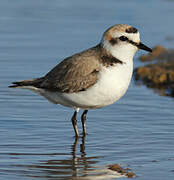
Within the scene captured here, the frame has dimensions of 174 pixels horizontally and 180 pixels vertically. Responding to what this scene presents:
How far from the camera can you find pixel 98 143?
8.52 m

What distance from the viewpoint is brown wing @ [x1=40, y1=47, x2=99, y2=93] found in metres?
8.29

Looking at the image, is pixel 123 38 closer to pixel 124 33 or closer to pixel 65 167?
pixel 124 33

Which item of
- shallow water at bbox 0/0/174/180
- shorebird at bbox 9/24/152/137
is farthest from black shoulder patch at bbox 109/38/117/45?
shallow water at bbox 0/0/174/180

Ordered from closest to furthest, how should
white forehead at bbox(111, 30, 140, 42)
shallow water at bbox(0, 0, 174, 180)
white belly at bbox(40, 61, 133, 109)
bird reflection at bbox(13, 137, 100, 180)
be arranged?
bird reflection at bbox(13, 137, 100, 180)
shallow water at bbox(0, 0, 174, 180)
white belly at bbox(40, 61, 133, 109)
white forehead at bbox(111, 30, 140, 42)

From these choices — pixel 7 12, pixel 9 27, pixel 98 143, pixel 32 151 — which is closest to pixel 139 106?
pixel 98 143

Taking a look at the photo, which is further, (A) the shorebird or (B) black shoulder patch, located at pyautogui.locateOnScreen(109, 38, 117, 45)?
(B) black shoulder patch, located at pyautogui.locateOnScreen(109, 38, 117, 45)

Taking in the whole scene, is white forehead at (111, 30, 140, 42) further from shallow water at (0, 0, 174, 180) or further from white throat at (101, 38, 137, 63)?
shallow water at (0, 0, 174, 180)

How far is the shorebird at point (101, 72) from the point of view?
26.9 feet

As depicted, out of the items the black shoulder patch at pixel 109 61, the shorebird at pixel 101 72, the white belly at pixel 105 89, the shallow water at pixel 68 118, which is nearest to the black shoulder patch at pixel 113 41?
the shorebird at pixel 101 72

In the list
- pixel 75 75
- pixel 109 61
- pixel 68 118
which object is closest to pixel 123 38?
pixel 109 61

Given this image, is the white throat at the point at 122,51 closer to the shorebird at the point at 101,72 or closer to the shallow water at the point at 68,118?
the shorebird at the point at 101,72

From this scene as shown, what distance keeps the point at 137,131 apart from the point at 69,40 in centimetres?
518

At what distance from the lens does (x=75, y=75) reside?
851 cm

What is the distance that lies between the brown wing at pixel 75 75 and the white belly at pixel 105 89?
85mm
